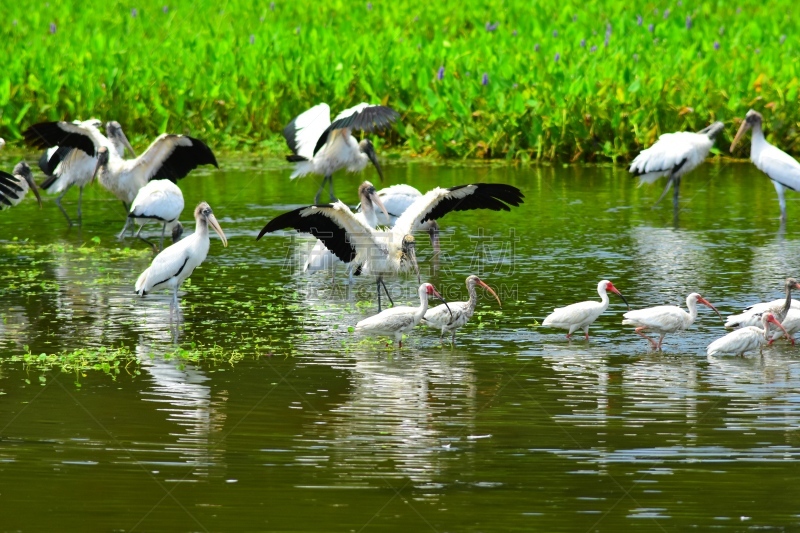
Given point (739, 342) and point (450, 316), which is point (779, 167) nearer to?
point (739, 342)

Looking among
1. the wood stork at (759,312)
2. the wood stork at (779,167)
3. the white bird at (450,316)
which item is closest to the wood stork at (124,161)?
the white bird at (450,316)

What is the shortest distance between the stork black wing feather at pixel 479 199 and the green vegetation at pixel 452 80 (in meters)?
5.83

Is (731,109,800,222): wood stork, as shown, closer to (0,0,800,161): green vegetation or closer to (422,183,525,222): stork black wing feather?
(0,0,800,161): green vegetation

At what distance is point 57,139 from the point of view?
1285cm

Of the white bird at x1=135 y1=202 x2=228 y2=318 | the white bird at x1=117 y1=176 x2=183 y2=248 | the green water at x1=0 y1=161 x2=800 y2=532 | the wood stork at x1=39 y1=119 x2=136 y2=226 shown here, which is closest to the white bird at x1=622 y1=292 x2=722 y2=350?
the green water at x1=0 y1=161 x2=800 y2=532

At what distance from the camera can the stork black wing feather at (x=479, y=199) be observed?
33.1ft

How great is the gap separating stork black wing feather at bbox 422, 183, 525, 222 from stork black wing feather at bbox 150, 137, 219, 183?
3209 millimetres

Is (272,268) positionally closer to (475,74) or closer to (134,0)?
(475,74)

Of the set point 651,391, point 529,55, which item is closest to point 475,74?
point 529,55

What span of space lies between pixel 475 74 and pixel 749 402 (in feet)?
37.5

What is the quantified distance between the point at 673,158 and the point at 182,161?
201 inches

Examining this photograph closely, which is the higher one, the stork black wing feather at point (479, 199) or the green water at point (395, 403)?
the stork black wing feather at point (479, 199)

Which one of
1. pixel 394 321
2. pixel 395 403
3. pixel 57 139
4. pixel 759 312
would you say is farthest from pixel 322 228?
pixel 57 139

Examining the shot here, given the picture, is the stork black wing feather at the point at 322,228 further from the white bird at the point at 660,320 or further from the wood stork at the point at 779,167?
the wood stork at the point at 779,167
